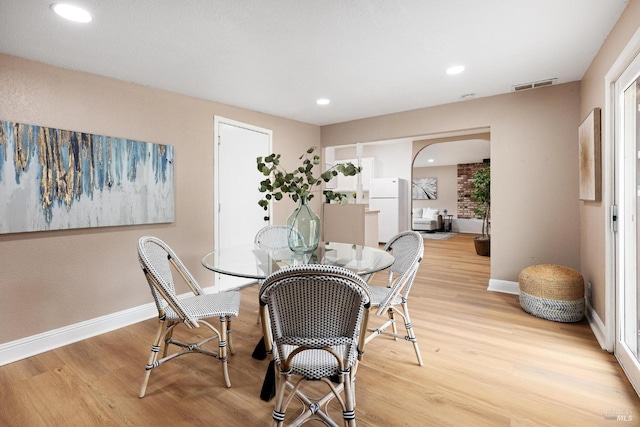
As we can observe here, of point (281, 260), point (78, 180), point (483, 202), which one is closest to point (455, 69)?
point (281, 260)

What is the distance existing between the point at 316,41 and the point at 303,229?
4.49ft

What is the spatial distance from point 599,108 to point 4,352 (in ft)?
16.0

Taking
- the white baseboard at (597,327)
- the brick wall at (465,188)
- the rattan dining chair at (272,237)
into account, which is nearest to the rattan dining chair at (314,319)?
the rattan dining chair at (272,237)

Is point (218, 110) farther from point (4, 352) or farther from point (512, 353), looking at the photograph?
point (512, 353)

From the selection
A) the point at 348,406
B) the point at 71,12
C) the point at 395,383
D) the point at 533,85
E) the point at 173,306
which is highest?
the point at 533,85

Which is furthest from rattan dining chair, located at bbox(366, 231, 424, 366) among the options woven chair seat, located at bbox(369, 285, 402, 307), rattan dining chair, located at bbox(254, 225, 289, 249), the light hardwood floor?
rattan dining chair, located at bbox(254, 225, 289, 249)

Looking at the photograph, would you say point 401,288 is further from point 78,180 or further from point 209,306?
point 78,180

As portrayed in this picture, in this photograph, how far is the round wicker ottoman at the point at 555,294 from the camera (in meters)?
2.83

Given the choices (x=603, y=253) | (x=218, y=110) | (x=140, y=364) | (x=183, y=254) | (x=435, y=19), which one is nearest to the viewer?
(x=435, y=19)

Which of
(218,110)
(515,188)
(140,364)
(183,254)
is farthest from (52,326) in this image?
(515,188)

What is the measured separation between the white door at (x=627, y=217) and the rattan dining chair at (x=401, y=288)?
134 centimetres

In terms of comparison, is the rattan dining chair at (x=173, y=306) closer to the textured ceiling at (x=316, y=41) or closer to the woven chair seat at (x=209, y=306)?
the woven chair seat at (x=209, y=306)

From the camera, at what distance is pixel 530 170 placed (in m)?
3.52

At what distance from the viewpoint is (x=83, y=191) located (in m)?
2.70
